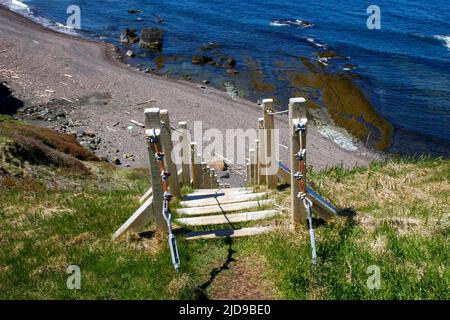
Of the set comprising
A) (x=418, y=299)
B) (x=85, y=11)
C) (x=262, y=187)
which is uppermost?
(x=85, y=11)

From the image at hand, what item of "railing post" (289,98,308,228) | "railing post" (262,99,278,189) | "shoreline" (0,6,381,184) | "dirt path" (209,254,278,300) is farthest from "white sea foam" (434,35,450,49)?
"dirt path" (209,254,278,300)

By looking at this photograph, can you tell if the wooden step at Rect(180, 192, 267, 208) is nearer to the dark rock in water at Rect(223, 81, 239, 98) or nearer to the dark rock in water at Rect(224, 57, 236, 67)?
the dark rock in water at Rect(223, 81, 239, 98)

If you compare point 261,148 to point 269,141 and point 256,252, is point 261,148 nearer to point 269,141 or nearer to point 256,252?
point 269,141

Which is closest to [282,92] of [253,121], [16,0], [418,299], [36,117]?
[253,121]

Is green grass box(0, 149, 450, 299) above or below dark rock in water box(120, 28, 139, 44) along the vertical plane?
below

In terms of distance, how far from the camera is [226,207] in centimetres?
974

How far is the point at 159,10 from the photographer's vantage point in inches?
2291

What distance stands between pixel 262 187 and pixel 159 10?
50.9 m

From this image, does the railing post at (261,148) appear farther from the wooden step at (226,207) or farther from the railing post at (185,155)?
the railing post at (185,155)

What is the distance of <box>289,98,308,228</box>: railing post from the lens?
24.8ft

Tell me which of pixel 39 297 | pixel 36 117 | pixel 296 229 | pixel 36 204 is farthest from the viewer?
pixel 36 117

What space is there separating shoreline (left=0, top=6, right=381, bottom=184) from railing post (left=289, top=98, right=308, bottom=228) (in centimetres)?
1900
